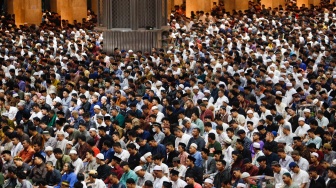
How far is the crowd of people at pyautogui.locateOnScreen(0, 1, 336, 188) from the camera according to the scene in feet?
53.9

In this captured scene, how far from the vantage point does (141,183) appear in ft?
53.1

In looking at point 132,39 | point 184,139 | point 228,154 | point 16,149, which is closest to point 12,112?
point 16,149

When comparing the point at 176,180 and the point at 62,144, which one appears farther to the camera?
the point at 62,144

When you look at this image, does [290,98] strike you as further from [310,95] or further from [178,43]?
[178,43]

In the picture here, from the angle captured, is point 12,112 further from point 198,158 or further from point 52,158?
point 198,158

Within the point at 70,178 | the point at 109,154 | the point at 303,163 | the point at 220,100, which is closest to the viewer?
the point at 70,178

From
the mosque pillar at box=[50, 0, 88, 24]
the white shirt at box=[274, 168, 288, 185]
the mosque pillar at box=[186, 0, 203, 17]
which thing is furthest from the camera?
the mosque pillar at box=[186, 0, 203, 17]

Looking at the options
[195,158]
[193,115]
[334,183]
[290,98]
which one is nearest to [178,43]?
[290,98]

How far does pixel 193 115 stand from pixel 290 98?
3726 mm

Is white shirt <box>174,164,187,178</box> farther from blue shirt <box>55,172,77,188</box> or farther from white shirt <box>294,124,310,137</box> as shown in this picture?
white shirt <box>294,124,310,137</box>

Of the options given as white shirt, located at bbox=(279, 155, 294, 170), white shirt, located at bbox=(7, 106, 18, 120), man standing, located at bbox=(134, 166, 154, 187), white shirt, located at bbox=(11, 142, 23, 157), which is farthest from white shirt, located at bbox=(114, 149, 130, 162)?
white shirt, located at bbox=(7, 106, 18, 120)

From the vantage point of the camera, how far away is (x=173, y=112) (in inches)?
840

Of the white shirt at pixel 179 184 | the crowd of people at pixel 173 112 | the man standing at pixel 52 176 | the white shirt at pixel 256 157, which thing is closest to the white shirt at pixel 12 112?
the crowd of people at pixel 173 112

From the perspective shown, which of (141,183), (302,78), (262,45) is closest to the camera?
(141,183)
